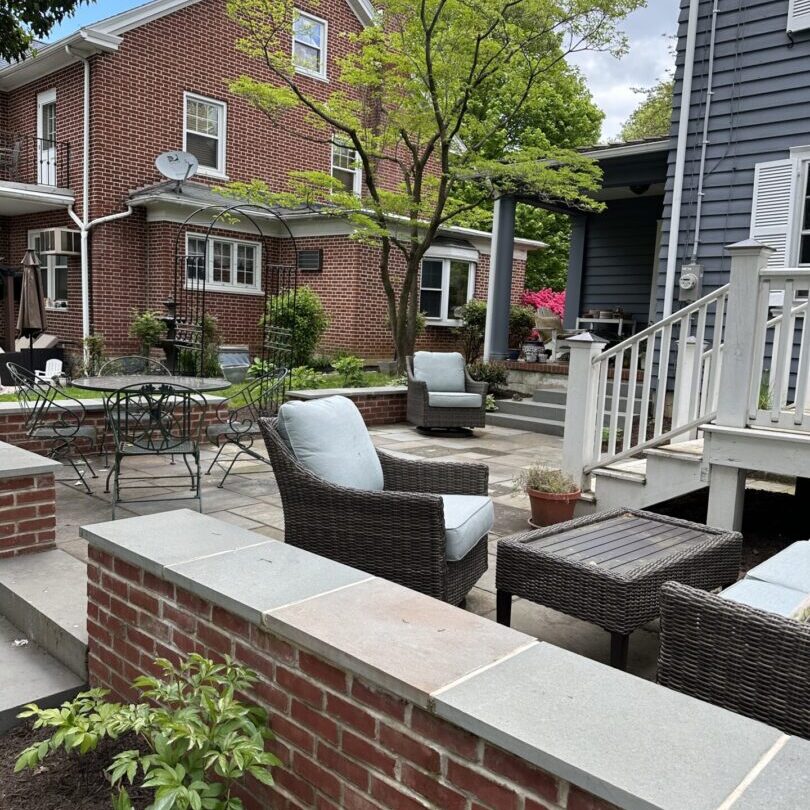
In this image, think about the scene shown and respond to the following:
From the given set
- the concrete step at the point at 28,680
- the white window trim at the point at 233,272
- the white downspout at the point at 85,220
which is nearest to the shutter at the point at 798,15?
the concrete step at the point at 28,680

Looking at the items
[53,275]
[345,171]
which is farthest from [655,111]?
[53,275]

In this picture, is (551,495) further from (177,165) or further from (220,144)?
(220,144)

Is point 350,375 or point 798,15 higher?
point 798,15

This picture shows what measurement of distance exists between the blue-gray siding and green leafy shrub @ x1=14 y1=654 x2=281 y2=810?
747cm

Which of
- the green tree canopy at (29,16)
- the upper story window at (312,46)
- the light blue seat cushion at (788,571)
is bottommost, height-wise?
the light blue seat cushion at (788,571)

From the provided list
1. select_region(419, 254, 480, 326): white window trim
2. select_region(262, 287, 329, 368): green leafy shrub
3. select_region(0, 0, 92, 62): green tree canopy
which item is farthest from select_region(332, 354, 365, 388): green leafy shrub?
select_region(419, 254, 480, 326): white window trim

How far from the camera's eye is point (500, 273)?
10578mm

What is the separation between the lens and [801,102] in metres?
7.30

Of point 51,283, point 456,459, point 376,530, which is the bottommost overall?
point 456,459

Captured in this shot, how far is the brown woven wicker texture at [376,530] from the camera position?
2898 mm

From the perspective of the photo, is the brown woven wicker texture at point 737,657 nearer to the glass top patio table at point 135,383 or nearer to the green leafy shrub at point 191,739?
the green leafy shrub at point 191,739

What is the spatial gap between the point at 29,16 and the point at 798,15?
765 centimetres

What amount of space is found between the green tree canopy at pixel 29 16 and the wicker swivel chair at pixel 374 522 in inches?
249

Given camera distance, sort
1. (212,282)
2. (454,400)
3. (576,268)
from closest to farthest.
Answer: (454,400), (576,268), (212,282)
